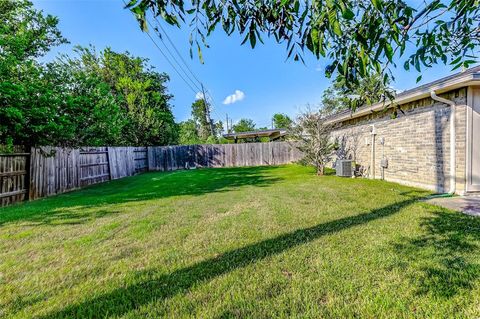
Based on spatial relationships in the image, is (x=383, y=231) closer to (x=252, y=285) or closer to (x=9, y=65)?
(x=252, y=285)

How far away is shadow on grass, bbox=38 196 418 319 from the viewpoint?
1866mm

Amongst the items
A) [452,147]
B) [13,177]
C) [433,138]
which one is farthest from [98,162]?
[452,147]

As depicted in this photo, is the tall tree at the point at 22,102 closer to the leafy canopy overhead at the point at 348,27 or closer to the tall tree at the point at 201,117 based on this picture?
the leafy canopy overhead at the point at 348,27

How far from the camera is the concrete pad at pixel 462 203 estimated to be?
4305mm

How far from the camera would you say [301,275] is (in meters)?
2.27

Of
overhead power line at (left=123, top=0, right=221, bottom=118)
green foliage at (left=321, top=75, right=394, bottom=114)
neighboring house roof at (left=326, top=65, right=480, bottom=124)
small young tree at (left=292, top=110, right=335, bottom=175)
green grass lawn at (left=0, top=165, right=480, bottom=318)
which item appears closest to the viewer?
green foliage at (left=321, top=75, right=394, bottom=114)

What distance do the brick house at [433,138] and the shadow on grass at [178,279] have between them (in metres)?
2.76

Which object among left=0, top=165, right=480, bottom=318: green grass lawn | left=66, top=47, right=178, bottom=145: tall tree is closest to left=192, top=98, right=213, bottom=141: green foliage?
left=66, top=47, right=178, bottom=145: tall tree

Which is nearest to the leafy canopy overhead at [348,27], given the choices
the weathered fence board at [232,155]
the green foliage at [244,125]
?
the weathered fence board at [232,155]

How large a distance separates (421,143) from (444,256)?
5.22m

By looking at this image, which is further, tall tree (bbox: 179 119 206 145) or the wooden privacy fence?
tall tree (bbox: 179 119 206 145)

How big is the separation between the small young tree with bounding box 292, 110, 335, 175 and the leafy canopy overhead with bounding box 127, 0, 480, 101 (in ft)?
27.3

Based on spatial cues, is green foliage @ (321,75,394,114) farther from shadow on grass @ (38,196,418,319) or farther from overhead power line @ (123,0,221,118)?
overhead power line @ (123,0,221,118)

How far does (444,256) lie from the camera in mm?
2557
